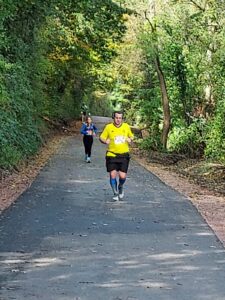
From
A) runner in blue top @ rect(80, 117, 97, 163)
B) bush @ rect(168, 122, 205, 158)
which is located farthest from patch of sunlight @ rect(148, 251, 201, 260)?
bush @ rect(168, 122, 205, 158)

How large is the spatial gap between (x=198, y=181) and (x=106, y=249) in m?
10.7

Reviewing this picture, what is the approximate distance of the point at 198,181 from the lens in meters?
18.2

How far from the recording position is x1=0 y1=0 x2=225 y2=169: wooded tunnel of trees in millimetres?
19344

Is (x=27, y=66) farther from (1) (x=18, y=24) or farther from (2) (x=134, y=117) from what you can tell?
(2) (x=134, y=117)

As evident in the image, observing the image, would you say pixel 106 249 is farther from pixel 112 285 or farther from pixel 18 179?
pixel 18 179

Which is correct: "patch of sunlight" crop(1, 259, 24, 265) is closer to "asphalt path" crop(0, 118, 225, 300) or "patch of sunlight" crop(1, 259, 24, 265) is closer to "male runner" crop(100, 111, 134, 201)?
"asphalt path" crop(0, 118, 225, 300)

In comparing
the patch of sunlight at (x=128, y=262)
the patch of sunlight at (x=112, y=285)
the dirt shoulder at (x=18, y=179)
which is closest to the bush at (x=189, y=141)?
the dirt shoulder at (x=18, y=179)

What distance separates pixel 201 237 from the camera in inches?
349

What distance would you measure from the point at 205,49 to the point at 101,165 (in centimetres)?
750

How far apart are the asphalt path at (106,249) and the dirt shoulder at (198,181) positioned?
33 cm

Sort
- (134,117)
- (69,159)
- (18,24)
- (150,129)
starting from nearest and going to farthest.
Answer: (18,24)
(69,159)
(150,129)
(134,117)

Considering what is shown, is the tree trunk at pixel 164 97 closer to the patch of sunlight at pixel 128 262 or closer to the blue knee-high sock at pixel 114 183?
the blue knee-high sock at pixel 114 183

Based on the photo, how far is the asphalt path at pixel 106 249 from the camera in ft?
19.9

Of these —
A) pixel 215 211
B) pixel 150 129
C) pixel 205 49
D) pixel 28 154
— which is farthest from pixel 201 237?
pixel 150 129
